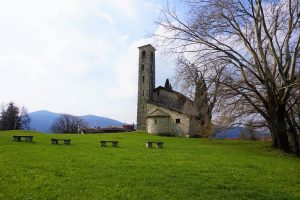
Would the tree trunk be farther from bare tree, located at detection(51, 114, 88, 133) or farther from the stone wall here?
bare tree, located at detection(51, 114, 88, 133)

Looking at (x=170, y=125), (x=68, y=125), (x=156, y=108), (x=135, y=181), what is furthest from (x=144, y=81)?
(x=68, y=125)

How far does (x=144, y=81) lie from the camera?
6619 centimetres

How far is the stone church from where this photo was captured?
5641cm

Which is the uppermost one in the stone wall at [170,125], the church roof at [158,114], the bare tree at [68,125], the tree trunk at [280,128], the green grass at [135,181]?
the bare tree at [68,125]

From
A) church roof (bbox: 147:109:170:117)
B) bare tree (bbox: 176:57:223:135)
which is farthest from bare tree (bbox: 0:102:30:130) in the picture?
bare tree (bbox: 176:57:223:135)

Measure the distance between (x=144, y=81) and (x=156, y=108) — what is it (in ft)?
26.9

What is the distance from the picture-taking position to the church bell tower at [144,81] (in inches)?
2544

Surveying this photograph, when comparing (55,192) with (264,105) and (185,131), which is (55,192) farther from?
(185,131)

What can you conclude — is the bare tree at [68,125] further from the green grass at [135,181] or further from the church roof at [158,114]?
the green grass at [135,181]

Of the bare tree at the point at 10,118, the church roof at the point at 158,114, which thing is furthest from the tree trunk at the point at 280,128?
the bare tree at the point at 10,118

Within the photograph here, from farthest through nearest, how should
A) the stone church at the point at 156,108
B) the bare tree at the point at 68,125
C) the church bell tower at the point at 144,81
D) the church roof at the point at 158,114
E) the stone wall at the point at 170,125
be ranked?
the bare tree at the point at 68,125
the church bell tower at the point at 144,81
the church roof at the point at 158,114
the stone church at the point at 156,108
the stone wall at the point at 170,125

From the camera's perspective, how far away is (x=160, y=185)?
10.8 metres

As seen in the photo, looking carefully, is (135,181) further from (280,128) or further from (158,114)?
(158,114)

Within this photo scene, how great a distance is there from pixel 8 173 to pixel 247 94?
19.8 meters
